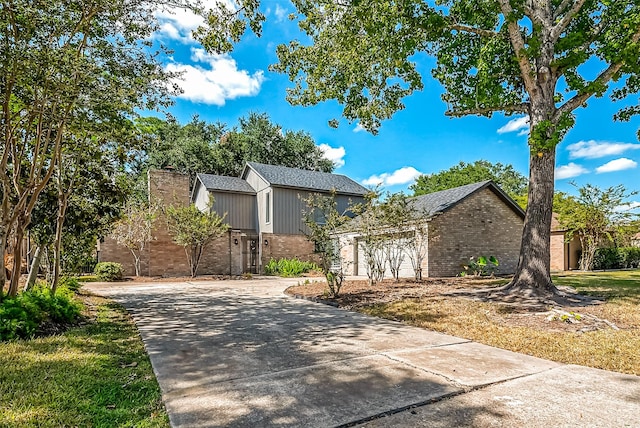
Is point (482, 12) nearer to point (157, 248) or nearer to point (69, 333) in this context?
point (69, 333)

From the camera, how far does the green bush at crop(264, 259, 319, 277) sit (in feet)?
64.1

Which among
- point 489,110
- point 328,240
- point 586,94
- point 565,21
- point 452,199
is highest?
point 565,21

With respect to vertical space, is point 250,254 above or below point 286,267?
above

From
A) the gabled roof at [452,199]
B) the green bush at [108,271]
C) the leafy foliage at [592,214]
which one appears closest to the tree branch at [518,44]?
the gabled roof at [452,199]

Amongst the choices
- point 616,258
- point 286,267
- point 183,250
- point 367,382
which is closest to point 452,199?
point 286,267

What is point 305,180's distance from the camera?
2270 centimetres

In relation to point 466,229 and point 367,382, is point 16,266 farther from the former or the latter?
point 466,229

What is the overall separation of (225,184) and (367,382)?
66.0 ft

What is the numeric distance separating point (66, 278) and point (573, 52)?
510 inches

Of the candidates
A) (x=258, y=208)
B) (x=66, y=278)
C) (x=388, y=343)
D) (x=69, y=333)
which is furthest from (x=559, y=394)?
(x=258, y=208)

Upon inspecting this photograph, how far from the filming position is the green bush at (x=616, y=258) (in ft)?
73.0

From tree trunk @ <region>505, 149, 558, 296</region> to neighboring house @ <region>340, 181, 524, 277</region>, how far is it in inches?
191

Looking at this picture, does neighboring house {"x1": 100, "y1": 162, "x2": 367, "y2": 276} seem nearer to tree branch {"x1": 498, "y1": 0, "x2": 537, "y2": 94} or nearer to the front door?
the front door

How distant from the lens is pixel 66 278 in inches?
369
